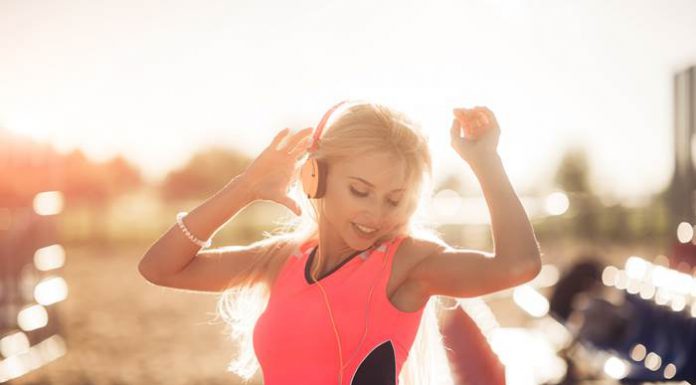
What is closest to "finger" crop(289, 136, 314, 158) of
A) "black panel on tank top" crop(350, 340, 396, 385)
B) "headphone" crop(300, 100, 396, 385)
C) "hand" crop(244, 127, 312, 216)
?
"hand" crop(244, 127, 312, 216)

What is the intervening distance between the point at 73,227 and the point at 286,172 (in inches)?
1371

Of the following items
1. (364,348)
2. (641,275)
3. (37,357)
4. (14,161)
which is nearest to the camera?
(364,348)

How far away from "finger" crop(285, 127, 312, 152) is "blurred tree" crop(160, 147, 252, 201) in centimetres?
4105

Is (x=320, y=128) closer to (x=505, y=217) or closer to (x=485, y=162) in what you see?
(x=485, y=162)

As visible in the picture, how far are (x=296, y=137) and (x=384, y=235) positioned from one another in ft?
1.38

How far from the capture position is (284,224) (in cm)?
287

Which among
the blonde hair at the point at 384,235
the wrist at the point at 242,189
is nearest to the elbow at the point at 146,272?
the blonde hair at the point at 384,235

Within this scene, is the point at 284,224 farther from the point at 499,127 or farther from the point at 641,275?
the point at 641,275

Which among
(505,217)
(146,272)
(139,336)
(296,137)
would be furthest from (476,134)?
(139,336)

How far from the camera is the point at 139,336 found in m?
10.7

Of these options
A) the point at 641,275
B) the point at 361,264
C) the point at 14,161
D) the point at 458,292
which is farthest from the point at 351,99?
the point at 14,161

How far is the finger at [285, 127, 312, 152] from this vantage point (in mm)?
2648

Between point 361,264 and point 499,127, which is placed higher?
point 499,127

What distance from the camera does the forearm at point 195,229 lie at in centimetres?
256
